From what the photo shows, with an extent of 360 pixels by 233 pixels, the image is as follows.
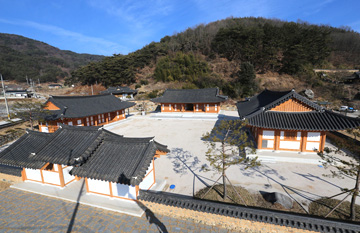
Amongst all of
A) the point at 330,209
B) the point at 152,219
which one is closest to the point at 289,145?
the point at 330,209

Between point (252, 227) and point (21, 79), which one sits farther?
point (21, 79)

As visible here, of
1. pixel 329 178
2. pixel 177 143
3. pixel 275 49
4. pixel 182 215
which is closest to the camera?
pixel 182 215

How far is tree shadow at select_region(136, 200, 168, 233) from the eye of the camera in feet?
21.9

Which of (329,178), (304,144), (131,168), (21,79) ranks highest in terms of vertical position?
(21,79)

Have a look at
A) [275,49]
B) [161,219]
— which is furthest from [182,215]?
[275,49]

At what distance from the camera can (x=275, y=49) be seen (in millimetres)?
49969

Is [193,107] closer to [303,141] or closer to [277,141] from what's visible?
[277,141]

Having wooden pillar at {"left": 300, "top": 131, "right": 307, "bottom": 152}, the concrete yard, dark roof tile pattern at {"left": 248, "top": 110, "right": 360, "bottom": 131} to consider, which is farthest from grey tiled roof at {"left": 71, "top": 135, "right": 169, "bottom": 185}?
wooden pillar at {"left": 300, "top": 131, "right": 307, "bottom": 152}

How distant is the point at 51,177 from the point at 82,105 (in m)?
15.0

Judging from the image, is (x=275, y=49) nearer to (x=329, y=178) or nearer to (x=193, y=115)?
(x=193, y=115)

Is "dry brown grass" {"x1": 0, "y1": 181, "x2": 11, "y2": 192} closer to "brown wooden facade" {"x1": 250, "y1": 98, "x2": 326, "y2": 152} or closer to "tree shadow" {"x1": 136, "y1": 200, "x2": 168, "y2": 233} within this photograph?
"tree shadow" {"x1": 136, "y1": 200, "x2": 168, "y2": 233}

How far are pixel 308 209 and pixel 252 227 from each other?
3449 millimetres

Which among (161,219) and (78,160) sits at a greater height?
(78,160)

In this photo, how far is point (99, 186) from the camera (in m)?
8.43
